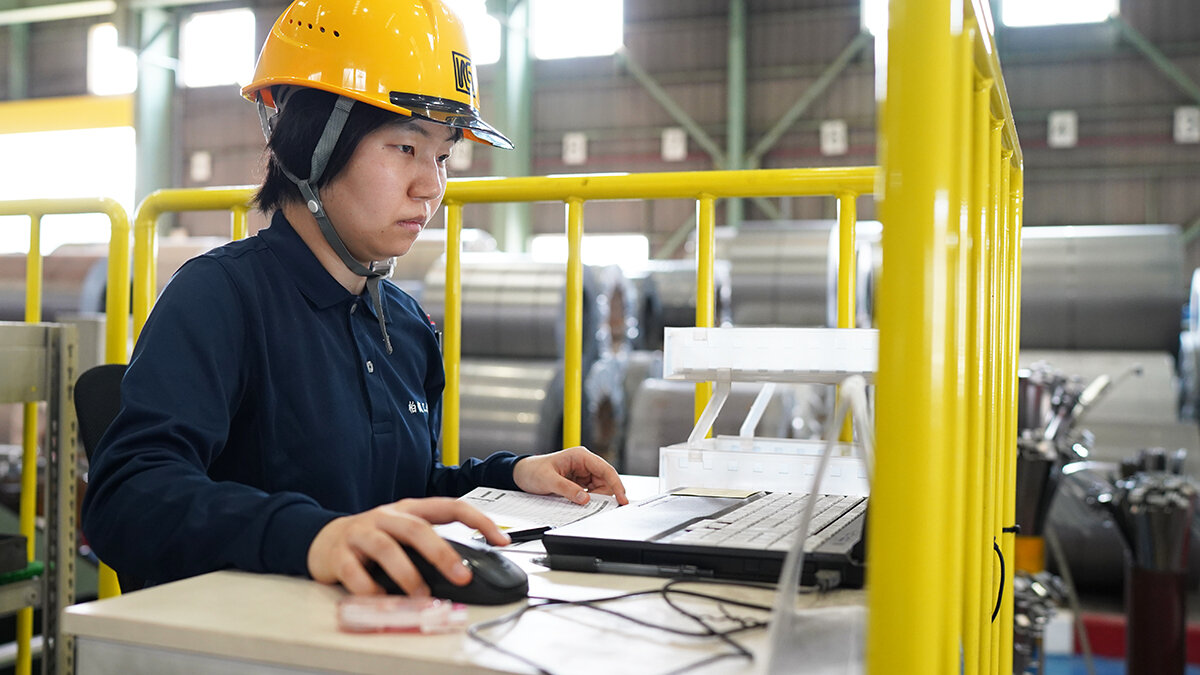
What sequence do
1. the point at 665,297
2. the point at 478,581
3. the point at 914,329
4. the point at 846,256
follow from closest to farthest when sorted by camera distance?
the point at 914,329 → the point at 478,581 → the point at 846,256 → the point at 665,297

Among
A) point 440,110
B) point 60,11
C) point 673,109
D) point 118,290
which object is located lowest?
point 118,290

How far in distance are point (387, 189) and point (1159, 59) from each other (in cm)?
956

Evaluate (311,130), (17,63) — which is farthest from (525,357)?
(17,63)

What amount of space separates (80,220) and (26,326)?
445 inches

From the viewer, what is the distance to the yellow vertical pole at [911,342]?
2.14ft

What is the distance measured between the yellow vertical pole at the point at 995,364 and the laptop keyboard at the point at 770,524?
17 cm

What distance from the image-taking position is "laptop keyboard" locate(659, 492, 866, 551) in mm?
1043

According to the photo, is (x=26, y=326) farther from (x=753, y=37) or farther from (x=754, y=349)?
(x=753, y=37)

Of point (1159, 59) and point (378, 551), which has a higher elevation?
point (1159, 59)

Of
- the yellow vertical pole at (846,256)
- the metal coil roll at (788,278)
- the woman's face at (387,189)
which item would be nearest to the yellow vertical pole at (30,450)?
the woman's face at (387,189)

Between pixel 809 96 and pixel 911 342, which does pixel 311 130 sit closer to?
pixel 911 342

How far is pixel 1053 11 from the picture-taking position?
9508mm

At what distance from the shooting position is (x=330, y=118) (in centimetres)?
146

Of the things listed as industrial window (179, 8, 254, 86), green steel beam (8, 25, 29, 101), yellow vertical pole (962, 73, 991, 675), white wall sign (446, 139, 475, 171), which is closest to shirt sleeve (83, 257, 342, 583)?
yellow vertical pole (962, 73, 991, 675)
